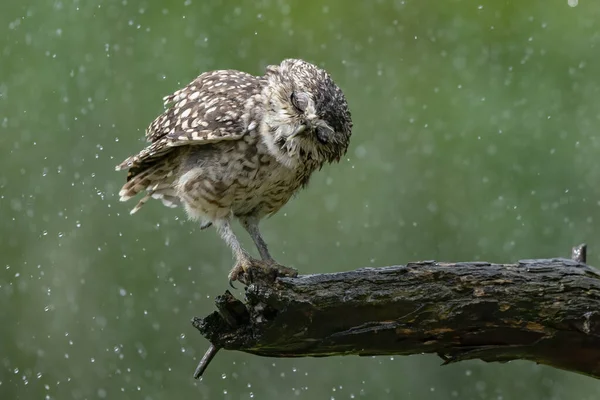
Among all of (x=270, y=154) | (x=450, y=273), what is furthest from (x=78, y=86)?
(x=450, y=273)

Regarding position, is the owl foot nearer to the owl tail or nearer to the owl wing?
the owl wing

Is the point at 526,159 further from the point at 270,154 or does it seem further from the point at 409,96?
the point at 270,154

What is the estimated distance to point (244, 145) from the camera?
354cm

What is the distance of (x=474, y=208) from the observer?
744 cm

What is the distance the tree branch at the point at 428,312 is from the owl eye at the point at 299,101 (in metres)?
0.63

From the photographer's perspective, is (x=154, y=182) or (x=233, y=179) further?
(x=154, y=182)

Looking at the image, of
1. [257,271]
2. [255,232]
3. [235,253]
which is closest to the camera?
[257,271]

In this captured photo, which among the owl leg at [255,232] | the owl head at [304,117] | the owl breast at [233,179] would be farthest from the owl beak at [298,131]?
the owl leg at [255,232]

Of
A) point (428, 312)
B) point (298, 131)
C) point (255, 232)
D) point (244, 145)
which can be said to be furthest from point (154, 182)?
point (428, 312)

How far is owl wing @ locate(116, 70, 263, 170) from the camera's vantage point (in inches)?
140

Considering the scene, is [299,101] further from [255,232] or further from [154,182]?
[154,182]

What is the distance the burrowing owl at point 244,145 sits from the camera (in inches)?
132

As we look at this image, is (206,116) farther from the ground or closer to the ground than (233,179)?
farther from the ground

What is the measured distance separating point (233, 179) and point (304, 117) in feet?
1.47
